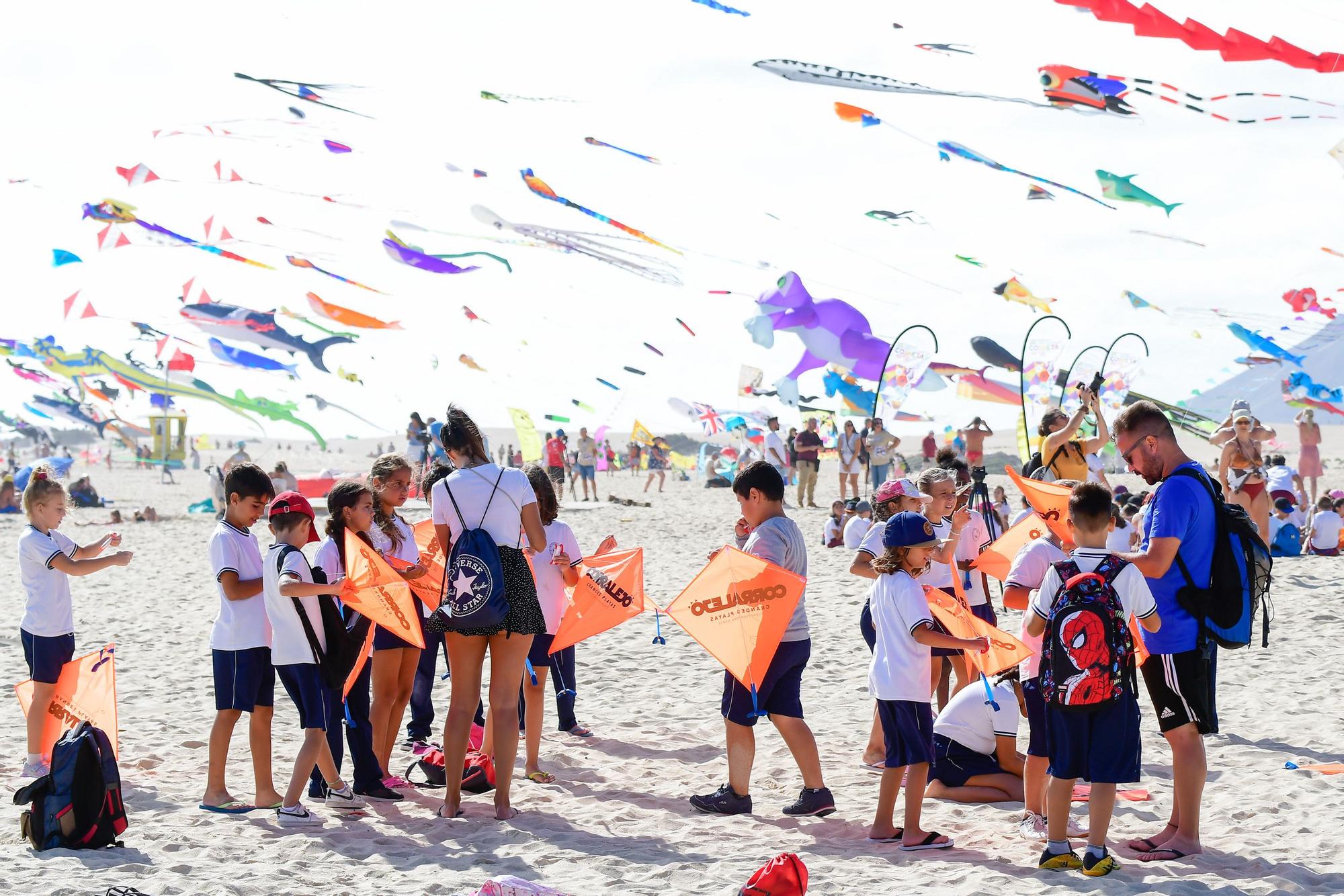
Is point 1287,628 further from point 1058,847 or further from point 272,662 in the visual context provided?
point 272,662

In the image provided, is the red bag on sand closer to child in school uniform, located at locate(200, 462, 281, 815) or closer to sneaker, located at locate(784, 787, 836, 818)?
sneaker, located at locate(784, 787, 836, 818)

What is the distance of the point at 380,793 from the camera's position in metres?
5.06

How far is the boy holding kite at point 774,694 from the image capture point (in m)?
4.80

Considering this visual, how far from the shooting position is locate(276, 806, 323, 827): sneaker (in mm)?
4621

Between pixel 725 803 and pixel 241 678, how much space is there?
6.74 feet

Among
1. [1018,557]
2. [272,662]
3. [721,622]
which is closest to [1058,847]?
[1018,557]

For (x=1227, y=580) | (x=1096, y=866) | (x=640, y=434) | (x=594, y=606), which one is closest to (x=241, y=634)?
(x=594, y=606)

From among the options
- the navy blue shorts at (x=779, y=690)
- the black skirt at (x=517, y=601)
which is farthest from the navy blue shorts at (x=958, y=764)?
the black skirt at (x=517, y=601)

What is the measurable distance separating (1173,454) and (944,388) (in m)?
17.6

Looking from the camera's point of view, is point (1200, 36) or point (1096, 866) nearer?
point (1096, 866)

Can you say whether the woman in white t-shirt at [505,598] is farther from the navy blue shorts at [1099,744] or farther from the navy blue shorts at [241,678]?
the navy blue shorts at [1099,744]

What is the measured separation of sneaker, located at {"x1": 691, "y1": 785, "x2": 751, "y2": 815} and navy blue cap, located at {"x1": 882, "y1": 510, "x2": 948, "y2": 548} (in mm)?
1314

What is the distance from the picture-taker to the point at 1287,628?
28.3ft

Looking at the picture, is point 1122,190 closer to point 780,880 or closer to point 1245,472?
point 1245,472
